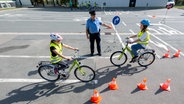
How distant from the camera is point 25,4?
36125 mm

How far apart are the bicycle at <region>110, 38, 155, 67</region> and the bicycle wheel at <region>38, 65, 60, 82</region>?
90.7 inches

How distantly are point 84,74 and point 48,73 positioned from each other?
1.20 metres

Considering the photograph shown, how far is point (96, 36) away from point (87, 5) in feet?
89.7

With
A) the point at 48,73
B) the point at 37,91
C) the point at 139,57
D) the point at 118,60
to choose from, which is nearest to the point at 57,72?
the point at 48,73

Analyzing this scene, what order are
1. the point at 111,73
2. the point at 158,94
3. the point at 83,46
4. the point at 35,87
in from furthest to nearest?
the point at 83,46, the point at 111,73, the point at 35,87, the point at 158,94

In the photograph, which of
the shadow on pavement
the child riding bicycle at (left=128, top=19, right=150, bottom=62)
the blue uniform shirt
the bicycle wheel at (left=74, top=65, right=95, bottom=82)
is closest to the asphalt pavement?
the shadow on pavement

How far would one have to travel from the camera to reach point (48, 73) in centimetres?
433

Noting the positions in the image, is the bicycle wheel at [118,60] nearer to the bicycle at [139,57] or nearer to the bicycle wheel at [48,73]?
the bicycle at [139,57]

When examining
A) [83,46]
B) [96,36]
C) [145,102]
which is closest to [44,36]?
[83,46]

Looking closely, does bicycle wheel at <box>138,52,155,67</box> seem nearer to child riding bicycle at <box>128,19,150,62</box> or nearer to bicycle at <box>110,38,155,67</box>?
bicycle at <box>110,38,155,67</box>

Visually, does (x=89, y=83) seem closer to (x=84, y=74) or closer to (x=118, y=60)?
(x=84, y=74)

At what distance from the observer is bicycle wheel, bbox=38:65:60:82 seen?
4.24 m

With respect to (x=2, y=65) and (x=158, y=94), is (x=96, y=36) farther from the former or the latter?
(x=2, y=65)

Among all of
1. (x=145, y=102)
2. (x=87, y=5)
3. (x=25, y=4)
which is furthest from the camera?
(x=25, y=4)
